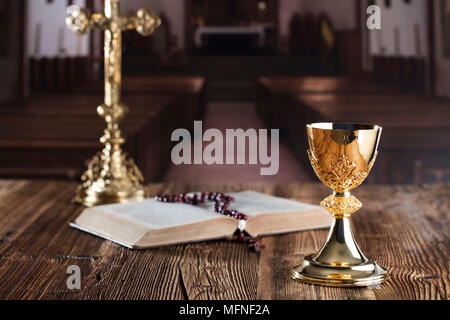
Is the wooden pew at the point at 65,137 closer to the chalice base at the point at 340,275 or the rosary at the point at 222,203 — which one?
the rosary at the point at 222,203

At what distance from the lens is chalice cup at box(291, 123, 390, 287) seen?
2.70ft

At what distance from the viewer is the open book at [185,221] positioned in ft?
3.42

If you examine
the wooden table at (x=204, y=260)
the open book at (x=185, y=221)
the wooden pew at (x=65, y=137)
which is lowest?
the wooden table at (x=204, y=260)

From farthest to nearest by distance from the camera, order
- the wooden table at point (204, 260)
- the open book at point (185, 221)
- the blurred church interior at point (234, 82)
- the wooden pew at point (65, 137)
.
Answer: the blurred church interior at point (234, 82) < the wooden pew at point (65, 137) < the open book at point (185, 221) < the wooden table at point (204, 260)

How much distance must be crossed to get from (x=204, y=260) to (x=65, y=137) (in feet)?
7.51

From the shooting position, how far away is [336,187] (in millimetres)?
855

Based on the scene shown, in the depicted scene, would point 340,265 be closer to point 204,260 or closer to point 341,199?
point 341,199

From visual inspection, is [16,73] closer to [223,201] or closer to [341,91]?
[341,91]

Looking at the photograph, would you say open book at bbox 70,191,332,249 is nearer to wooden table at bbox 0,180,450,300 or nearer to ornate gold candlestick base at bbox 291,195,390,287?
wooden table at bbox 0,180,450,300

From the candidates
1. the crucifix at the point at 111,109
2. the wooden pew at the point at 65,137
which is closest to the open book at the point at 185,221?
the crucifix at the point at 111,109

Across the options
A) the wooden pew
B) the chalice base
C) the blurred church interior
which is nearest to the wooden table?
the chalice base

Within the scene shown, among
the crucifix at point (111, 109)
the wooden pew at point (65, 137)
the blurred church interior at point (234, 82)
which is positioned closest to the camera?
the crucifix at point (111, 109)
